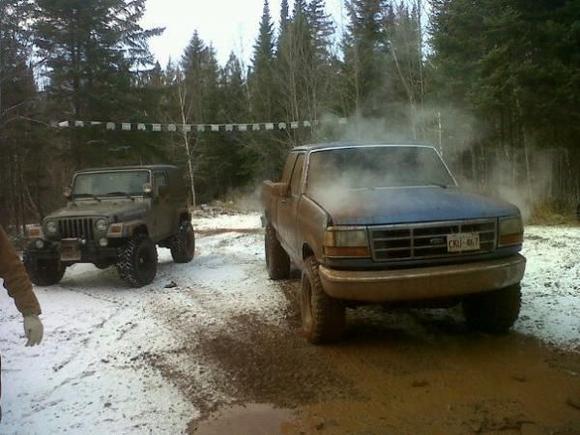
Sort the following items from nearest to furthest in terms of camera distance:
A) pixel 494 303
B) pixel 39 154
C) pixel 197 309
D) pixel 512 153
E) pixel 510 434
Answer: pixel 510 434 < pixel 494 303 < pixel 197 309 < pixel 512 153 < pixel 39 154

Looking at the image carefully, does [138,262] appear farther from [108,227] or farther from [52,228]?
[52,228]

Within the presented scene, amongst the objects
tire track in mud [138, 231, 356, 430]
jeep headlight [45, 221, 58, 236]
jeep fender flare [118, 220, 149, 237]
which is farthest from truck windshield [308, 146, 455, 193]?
jeep headlight [45, 221, 58, 236]

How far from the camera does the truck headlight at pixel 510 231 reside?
4379 millimetres

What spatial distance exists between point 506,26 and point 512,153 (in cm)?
401

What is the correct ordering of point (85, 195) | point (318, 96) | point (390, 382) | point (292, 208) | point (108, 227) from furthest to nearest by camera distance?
point (318, 96) → point (85, 195) → point (108, 227) → point (292, 208) → point (390, 382)

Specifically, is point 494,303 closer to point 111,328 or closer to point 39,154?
point 111,328

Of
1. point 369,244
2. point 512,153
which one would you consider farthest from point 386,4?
point 369,244

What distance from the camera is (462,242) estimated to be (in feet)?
13.9

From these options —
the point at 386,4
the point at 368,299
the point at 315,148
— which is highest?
the point at 386,4

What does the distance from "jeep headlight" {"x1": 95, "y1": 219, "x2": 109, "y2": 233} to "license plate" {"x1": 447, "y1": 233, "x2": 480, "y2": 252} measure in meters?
5.05

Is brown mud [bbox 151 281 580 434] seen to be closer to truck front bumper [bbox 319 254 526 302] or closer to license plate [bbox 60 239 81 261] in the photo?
truck front bumper [bbox 319 254 526 302]

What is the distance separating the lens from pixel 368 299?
13.5 ft

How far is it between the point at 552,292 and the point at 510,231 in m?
2.16

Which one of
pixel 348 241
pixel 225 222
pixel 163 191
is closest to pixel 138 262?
pixel 163 191
